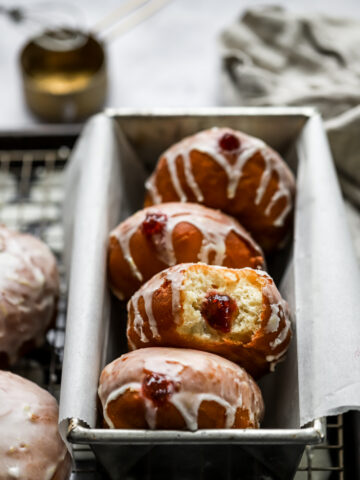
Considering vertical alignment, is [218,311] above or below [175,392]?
above

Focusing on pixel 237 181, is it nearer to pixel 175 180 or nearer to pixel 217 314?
pixel 175 180

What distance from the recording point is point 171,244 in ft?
3.74

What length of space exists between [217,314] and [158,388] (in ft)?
0.47

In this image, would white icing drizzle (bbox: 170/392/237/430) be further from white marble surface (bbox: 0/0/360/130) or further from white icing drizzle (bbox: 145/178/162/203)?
white marble surface (bbox: 0/0/360/130)

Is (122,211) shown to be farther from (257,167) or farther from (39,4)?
(39,4)

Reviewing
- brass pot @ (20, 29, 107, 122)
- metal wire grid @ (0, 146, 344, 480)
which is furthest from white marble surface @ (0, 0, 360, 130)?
metal wire grid @ (0, 146, 344, 480)

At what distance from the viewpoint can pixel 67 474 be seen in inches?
42.6

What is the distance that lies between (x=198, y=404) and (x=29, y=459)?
0.29 m

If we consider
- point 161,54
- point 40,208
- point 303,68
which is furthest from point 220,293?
point 161,54

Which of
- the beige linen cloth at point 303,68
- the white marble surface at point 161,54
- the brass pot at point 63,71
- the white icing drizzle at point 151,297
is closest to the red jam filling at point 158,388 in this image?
the white icing drizzle at point 151,297

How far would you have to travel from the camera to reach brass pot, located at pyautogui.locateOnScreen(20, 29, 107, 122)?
6.12ft

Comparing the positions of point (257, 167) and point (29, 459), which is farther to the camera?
point (257, 167)

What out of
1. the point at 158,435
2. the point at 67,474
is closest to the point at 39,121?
the point at 67,474

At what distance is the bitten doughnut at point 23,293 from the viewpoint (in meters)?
1.21
